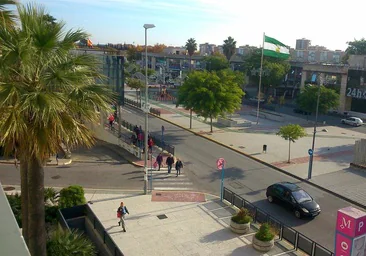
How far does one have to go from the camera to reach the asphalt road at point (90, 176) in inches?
881

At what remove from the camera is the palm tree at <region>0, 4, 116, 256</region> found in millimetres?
8633

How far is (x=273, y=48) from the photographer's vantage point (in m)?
42.8

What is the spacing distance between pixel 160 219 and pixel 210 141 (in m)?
17.7

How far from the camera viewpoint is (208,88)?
36750 mm

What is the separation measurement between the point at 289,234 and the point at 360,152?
15.1 m

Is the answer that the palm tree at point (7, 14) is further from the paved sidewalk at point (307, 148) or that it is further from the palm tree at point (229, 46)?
the palm tree at point (229, 46)

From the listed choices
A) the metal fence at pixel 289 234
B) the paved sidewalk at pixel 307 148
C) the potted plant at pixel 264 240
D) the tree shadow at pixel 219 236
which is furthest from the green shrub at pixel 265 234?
the paved sidewalk at pixel 307 148

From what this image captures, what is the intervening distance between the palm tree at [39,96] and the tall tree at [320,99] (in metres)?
41.1

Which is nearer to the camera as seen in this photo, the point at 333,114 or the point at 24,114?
the point at 24,114

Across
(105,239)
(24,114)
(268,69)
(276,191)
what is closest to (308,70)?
(268,69)

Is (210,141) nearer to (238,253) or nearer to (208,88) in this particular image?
(208,88)

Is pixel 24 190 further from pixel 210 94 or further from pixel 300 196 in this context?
pixel 210 94

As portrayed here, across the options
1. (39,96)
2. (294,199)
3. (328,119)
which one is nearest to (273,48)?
(328,119)

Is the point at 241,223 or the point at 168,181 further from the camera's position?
the point at 168,181
